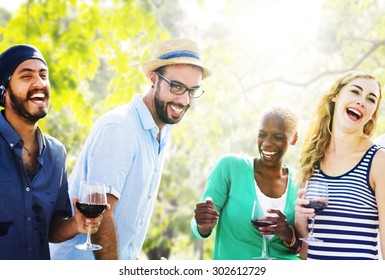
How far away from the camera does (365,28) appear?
620 centimetres

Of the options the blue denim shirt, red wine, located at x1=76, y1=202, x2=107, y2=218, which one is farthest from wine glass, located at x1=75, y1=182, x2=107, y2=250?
the blue denim shirt

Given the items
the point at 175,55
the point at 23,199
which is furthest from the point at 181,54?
the point at 23,199

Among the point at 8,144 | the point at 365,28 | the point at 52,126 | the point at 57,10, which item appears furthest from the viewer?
the point at 52,126

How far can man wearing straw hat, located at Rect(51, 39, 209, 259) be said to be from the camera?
2.63 meters

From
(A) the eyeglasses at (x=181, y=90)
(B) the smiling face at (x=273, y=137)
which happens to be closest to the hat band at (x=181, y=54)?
(A) the eyeglasses at (x=181, y=90)

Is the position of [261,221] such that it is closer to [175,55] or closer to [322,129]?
[322,129]

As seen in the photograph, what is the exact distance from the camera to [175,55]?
2881 millimetres

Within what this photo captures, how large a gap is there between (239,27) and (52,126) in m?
2.62

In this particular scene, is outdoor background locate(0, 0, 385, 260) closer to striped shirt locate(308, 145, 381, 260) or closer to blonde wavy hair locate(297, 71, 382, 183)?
blonde wavy hair locate(297, 71, 382, 183)

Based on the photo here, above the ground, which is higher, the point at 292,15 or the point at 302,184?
the point at 292,15

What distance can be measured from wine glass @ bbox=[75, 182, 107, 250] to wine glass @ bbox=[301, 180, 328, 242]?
0.76 meters

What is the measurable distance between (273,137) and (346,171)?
33 centimetres
